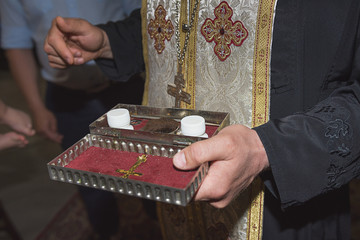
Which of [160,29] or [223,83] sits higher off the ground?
[160,29]

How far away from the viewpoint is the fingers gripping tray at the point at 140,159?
2.51ft

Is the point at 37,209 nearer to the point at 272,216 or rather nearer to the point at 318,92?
the point at 272,216

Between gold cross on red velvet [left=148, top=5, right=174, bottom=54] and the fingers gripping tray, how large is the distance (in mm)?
286

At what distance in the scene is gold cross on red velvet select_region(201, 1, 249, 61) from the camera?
103 cm

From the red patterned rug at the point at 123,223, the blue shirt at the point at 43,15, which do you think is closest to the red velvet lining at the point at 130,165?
the blue shirt at the point at 43,15

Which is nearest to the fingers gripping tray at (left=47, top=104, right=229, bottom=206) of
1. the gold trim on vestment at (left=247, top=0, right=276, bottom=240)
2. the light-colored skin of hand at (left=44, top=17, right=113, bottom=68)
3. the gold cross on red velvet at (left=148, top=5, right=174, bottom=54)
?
the gold trim on vestment at (left=247, top=0, right=276, bottom=240)

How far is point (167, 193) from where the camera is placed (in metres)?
0.74

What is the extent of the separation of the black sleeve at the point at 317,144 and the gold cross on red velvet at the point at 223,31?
0.28 m

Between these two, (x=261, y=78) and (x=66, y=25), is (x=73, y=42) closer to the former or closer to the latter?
(x=66, y=25)

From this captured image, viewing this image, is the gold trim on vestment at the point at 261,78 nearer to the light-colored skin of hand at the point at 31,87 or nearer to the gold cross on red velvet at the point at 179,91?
the gold cross on red velvet at the point at 179,91

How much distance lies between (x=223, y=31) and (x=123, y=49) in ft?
1.68

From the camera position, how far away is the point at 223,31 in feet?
3.46

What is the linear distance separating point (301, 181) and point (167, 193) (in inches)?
15.0

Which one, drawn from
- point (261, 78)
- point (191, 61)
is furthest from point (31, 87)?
point (261, 78)
